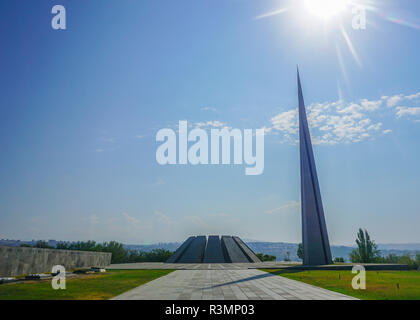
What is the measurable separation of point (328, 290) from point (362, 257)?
35.3 meters

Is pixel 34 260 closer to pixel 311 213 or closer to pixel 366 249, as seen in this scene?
pixel 311 213

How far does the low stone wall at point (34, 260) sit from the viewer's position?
839 inches

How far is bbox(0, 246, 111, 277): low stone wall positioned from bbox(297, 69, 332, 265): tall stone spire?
24926mm

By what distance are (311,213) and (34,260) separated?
27519mm

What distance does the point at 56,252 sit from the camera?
2805cm

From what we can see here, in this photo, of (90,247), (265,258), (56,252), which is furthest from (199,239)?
(56,252)

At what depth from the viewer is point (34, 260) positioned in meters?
24.4

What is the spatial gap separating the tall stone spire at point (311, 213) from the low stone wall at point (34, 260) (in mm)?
24926

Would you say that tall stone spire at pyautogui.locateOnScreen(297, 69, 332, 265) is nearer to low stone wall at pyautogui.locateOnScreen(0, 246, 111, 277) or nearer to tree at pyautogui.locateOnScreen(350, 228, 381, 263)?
tree at pyautogui.locateOnScreen(350, 228, 381, 263)

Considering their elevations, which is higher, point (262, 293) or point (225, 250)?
point (262, 293)

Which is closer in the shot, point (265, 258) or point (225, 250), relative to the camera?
point (225, 250)

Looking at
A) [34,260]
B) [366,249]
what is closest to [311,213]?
[366,249]

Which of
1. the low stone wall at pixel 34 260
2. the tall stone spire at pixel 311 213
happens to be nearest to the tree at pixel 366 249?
the tall stone spire at pixel 311 213
